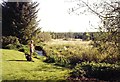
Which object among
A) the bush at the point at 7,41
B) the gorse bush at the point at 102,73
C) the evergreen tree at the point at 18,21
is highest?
the evergreen tree at the point at 18,21

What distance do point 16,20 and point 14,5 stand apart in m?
2.08

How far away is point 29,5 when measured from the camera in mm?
36219

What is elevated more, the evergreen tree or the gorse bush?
the evergreen tree

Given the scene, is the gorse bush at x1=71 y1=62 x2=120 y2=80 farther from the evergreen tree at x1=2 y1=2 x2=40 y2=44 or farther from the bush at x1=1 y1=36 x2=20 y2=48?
the evergreen tree at x1=2 y1=2 x2=40 y2=44

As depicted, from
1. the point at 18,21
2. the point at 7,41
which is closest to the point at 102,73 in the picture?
the point at 7,41

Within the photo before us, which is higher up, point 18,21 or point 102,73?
point 18,21

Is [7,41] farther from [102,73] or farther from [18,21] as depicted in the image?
[102,73]

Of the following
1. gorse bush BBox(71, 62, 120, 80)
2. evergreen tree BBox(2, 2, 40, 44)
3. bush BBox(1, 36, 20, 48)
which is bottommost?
gorse bush BBox(71, 62, 120, 80)

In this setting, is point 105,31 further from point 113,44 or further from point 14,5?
point 14,5

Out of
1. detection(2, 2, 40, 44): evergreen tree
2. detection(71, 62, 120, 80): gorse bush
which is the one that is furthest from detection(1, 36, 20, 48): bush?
detection(71, 62, 120, 80): gorse bush

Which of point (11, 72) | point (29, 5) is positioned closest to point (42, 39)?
point (29, 5)

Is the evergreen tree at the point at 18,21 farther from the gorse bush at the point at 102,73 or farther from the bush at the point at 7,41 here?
the gorse bush at the point at 102,73

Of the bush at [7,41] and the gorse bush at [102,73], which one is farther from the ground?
the bush at [7,41]

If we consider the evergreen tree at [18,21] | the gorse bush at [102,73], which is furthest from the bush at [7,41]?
the gorse bush at [102,73]
